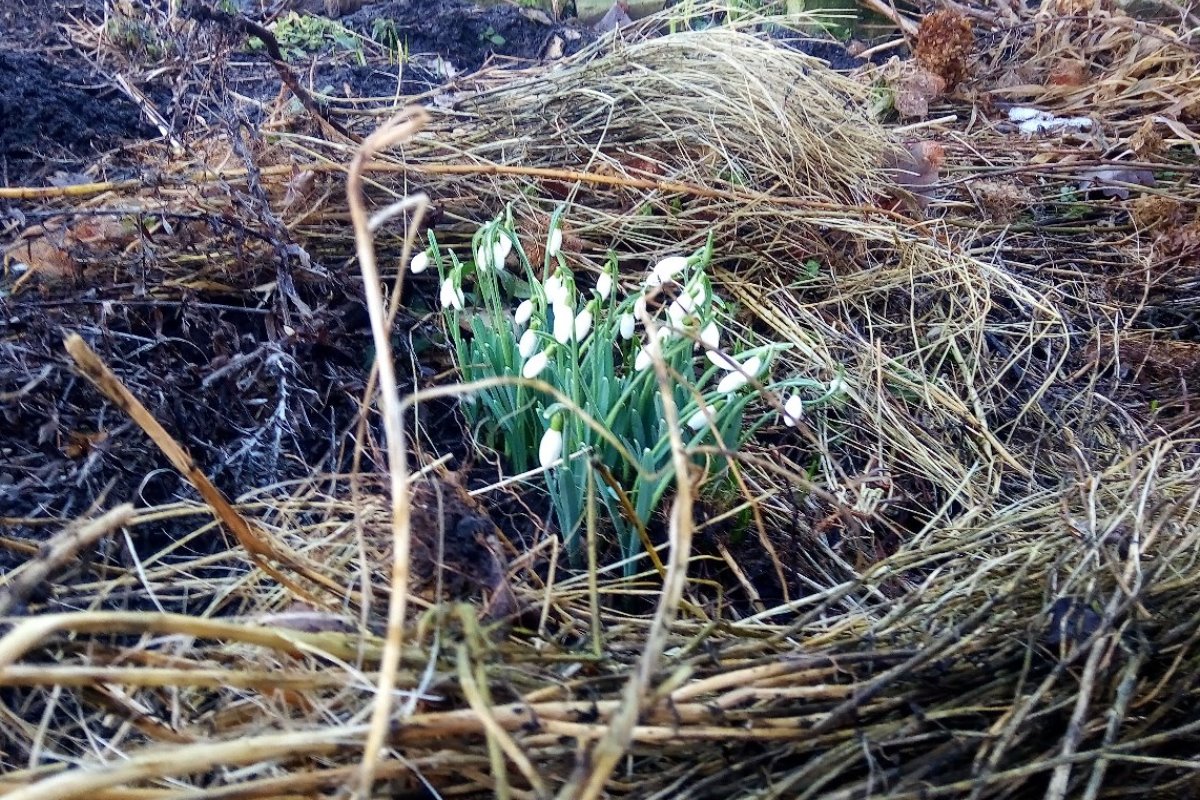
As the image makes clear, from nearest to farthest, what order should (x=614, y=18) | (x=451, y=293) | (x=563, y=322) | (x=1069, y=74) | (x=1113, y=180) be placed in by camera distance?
(x=563, y=322)
(x=451, y=293)
(x=1113, y=180)
(x=1069, y=74)
(x=614, y=18)

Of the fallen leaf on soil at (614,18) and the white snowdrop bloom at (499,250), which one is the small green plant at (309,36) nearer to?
the fallen leaf on soil at (614,18)

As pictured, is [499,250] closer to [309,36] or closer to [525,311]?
[525,311]

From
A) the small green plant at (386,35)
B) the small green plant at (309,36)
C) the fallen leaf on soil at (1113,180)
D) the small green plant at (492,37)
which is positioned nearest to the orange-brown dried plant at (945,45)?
the fallen leaf on soil at (1113,180)

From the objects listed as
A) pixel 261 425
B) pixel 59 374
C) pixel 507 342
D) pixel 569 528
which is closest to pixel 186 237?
pixel 59 374

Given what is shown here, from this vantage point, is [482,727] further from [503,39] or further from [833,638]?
[503,39]

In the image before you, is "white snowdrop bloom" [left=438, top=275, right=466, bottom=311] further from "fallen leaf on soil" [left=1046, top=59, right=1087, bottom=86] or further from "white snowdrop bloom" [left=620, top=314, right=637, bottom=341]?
"fallen leaf on soil" [left=1046, top=59, right=1087, bottom=86]

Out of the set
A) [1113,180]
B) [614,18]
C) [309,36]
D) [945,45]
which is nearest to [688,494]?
[1113,180]

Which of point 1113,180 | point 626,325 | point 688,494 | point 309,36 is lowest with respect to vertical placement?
point 1113,180
